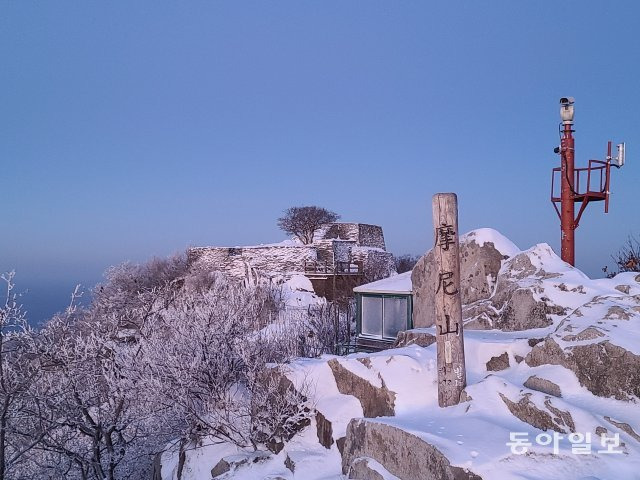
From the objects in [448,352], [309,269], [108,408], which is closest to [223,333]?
[108,408]

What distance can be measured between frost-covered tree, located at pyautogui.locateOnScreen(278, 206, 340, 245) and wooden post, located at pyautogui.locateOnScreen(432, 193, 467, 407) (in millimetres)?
38413

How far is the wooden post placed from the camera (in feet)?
18.9

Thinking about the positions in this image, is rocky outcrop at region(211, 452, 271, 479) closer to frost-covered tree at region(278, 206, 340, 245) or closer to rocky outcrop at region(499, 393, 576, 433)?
rocky outcrop at region(499, 393, 576, 433)

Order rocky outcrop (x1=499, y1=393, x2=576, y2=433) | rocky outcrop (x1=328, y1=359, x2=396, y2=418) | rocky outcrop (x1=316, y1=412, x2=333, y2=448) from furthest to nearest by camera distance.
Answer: rocky outcrop (x1=316, y1=412, x2=333, y2=448)
rocky outcrop (x1=328, y1=359, x2=396, y2=418)
rocky outcrop (x1=499, y1=393, x2=576, y2=433)

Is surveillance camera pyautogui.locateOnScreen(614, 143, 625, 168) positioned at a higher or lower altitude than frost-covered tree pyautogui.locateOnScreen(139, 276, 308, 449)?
higher

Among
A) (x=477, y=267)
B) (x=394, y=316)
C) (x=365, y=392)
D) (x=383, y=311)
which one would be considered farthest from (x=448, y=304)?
(x=383, y=311)

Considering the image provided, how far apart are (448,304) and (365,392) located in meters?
1.86

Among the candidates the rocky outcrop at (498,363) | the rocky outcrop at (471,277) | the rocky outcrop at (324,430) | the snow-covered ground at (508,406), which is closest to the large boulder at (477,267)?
the rocky outcrop at (471,277)

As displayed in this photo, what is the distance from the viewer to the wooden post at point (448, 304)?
18.9 ft

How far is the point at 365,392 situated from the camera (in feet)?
22.9

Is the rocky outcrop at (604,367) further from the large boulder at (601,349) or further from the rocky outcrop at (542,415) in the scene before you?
the rocky outcrop at (542,415)

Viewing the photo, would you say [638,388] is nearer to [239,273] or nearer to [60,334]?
[60,334]

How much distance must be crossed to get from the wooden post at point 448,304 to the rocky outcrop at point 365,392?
2.88 ft

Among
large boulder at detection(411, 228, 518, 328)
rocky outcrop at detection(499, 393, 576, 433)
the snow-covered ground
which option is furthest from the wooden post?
large boulder at detection(411, 228, 518, 328)
